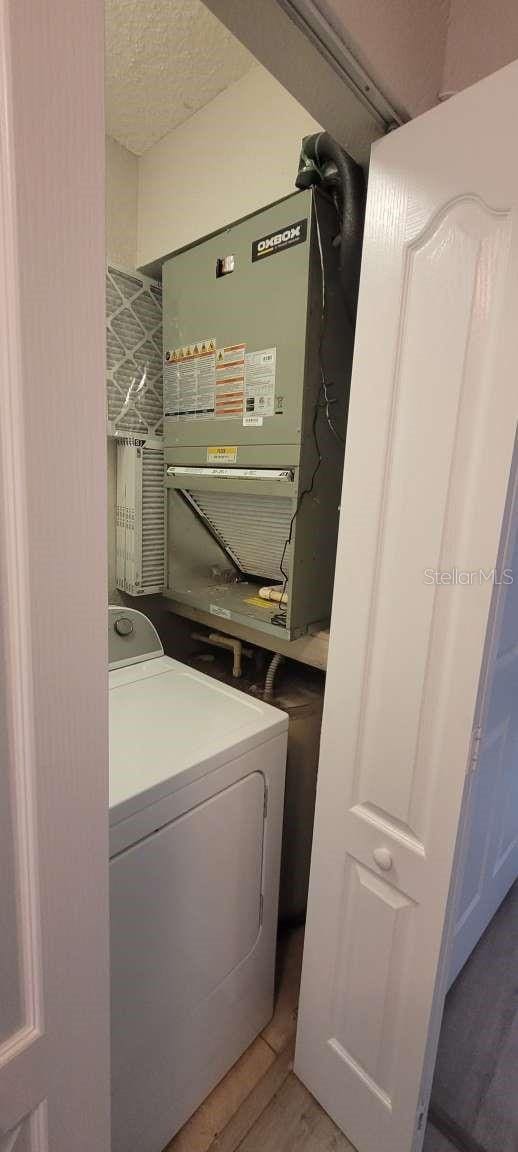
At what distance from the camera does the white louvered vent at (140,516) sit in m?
1.82

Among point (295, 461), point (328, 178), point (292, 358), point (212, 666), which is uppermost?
point (328, 178)

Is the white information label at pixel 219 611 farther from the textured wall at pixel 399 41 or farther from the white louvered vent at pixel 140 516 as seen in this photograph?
the textured wall at pixel 399 41

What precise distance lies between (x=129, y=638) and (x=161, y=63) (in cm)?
172

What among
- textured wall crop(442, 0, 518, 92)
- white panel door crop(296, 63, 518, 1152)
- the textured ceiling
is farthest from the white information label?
the textured ceiling

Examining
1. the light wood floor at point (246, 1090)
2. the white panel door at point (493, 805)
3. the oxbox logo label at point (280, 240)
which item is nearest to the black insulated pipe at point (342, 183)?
the oxbox logo label at point (280, 240)

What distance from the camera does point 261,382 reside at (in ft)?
4.55

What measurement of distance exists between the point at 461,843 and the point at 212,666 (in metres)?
1.31

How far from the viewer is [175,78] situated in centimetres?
148

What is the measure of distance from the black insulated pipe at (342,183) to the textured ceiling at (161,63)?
40 cm

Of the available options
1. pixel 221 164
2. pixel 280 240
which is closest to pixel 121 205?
pixel 221 164

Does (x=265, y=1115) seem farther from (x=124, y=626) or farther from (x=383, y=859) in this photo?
(x=124, y=626)

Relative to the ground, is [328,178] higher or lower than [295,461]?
higher

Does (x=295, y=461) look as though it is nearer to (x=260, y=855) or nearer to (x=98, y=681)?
(x=98, y=681)

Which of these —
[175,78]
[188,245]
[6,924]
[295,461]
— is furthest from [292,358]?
[6,924]
